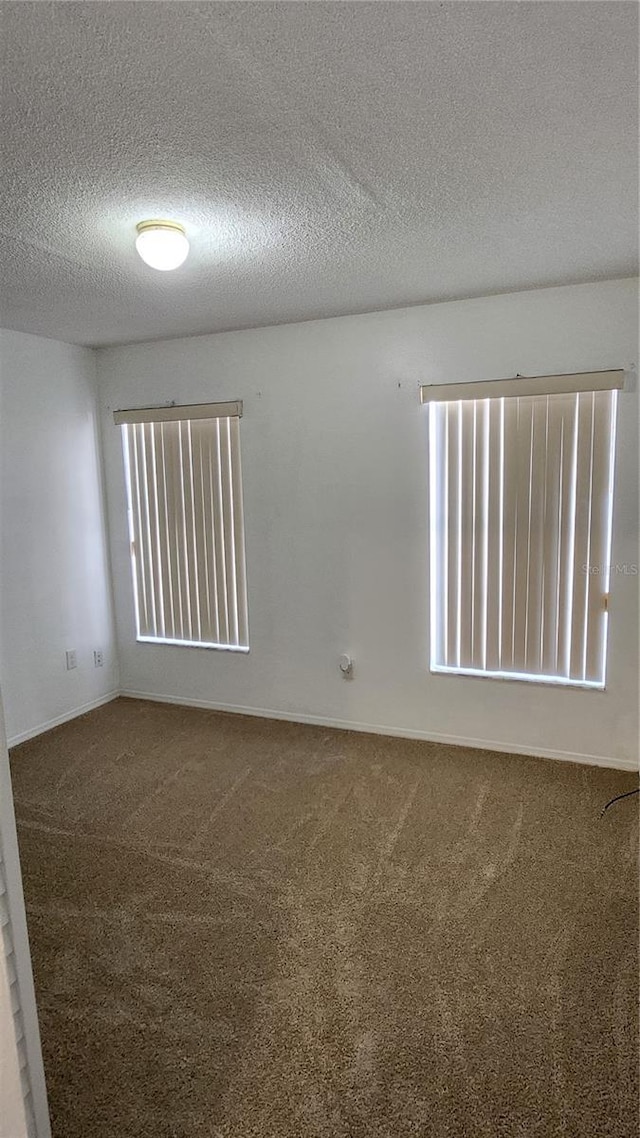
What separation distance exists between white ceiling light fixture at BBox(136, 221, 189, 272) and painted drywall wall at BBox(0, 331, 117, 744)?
1.88 meters

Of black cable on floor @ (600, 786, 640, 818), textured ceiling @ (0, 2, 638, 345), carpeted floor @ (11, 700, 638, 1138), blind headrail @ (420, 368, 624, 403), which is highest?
textured ceiling @ (0, 2, 638, 345)

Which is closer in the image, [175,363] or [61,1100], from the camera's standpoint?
[61,1100]

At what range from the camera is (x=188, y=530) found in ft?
13.5

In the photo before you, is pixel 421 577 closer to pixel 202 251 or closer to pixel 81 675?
pixel 202 251

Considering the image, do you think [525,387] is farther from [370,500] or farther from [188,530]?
[188,530]

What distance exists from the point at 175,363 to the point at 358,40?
115 inches

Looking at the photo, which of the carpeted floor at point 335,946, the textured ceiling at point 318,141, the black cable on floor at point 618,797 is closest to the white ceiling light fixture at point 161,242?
the textured ceiling at point 318,141

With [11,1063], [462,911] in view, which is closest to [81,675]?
[462,911]

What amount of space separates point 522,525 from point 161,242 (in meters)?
2.17

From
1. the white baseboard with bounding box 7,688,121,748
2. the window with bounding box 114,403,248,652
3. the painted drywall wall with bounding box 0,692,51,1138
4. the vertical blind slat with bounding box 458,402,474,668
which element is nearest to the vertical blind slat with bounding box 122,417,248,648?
the window with bounding box 114,403,248,652

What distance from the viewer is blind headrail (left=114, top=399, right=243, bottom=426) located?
3.82m

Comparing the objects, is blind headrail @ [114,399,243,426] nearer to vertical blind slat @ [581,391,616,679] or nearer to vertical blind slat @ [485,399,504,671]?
vertical blind slat @ [485,399,504,671]

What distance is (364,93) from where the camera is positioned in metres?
1.45

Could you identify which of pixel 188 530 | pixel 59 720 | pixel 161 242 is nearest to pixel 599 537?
pixel 161 242
